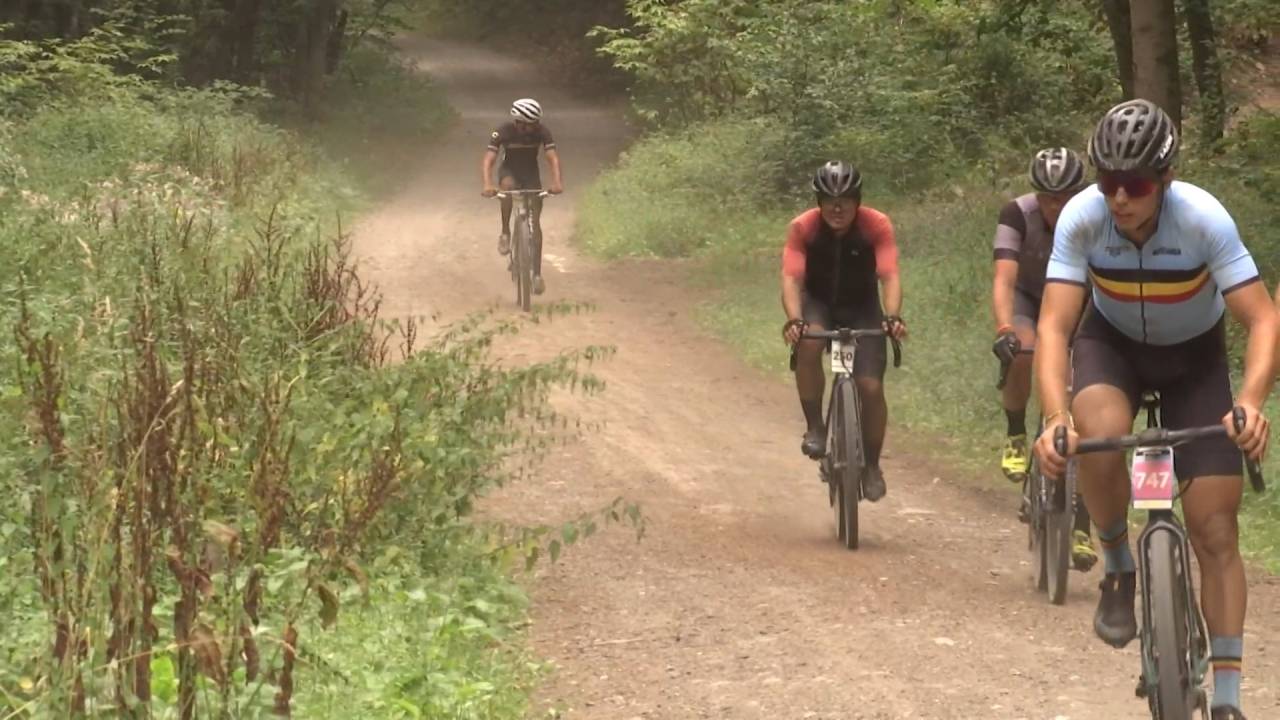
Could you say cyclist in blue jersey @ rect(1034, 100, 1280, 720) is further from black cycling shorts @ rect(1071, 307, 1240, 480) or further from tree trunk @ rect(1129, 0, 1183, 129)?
tree trunk @ rect(1129, 0, 1183, 129)

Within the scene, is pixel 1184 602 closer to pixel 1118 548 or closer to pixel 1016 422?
pixel 1118 548

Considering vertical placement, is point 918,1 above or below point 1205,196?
above

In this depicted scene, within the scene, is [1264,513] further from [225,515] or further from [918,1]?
[918,1]

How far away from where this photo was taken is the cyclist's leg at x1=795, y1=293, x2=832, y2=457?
957cm

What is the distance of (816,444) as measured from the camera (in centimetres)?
→ 967

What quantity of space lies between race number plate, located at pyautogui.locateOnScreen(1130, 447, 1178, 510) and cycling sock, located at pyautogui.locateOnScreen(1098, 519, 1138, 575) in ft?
1.22

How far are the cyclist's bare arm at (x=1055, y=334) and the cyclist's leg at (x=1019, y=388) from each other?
3446mm

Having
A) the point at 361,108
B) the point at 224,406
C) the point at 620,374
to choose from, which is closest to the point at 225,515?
the point at 224,406

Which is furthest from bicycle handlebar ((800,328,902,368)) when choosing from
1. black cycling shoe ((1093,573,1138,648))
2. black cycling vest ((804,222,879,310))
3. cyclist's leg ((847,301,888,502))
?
black cycling shoe ((1093,573,1138,648))

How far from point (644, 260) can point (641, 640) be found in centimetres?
1408

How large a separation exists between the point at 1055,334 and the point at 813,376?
13.8 ft

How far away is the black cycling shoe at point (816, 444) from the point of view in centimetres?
966

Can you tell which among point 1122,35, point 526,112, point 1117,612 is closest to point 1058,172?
point 1117,612

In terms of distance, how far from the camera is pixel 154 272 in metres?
8.20
